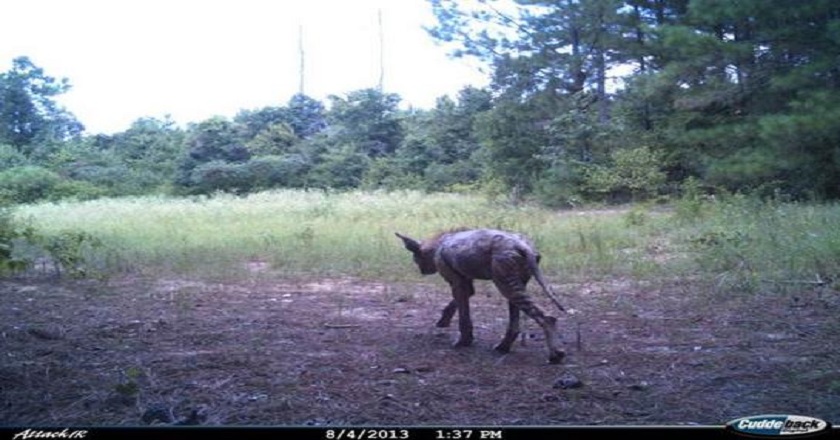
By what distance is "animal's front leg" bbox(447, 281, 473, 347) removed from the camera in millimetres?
4418

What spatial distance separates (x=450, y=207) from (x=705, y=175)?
5887 mm

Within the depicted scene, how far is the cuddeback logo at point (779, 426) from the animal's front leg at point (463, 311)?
86.4 inches

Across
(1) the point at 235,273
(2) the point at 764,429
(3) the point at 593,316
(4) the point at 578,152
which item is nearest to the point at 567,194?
(4) the point at 578,152

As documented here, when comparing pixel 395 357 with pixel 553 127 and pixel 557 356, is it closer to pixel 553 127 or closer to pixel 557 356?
pixel 557 356

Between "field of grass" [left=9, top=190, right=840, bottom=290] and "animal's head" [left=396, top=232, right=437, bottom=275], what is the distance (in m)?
1.22

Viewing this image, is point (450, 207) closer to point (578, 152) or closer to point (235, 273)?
point (235, 273)

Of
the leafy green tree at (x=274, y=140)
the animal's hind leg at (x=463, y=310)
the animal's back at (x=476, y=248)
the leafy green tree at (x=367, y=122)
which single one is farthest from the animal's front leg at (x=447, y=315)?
the leafy green tree at (x=274, y=140)

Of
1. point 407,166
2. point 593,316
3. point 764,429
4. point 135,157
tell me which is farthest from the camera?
point 407,166

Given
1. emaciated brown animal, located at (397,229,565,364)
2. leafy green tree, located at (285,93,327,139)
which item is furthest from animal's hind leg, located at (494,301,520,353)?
leafy green tree, located at (285,93,327,139)

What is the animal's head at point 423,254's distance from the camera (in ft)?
15.4

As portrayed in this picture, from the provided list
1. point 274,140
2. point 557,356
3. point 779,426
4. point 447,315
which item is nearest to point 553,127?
point 274,140

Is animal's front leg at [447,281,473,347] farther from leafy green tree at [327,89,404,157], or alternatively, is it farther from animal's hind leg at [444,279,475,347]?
leafy green tree at [327,89,404,157]

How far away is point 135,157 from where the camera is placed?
5941mm

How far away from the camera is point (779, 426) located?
7.28 feet
